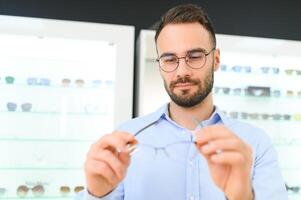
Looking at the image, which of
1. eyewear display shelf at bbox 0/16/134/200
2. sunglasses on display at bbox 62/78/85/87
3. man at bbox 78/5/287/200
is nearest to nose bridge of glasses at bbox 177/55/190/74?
man at bbox 78/5/287/200

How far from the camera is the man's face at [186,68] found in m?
1.11

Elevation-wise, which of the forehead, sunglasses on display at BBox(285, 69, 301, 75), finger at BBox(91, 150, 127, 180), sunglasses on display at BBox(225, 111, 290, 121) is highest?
the forehead

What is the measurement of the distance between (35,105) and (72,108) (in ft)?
0.63

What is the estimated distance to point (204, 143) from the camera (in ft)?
2.60

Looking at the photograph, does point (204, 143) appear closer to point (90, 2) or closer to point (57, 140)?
point (57, 140)

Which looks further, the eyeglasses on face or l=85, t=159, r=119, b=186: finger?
→ the eyeglasses on face

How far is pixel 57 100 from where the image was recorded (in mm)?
1997

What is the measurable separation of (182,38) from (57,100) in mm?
1064

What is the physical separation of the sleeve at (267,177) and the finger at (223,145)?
269mm

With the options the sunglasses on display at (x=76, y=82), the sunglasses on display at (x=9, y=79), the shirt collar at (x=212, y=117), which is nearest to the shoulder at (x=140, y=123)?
the shirt collar at (x=212, y=117)

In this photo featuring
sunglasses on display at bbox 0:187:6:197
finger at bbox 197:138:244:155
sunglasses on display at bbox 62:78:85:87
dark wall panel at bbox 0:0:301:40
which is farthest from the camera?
dark wall panel at bbox 0:0:301:40

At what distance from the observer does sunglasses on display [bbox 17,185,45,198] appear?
6.33ft

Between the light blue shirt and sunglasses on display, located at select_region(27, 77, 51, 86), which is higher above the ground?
sunglasses on display, located at select_region(27, 77, 51, 86)

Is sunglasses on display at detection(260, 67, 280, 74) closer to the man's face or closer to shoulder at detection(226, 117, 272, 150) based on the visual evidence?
shoulder at detection(226, 117, 272, 150)
